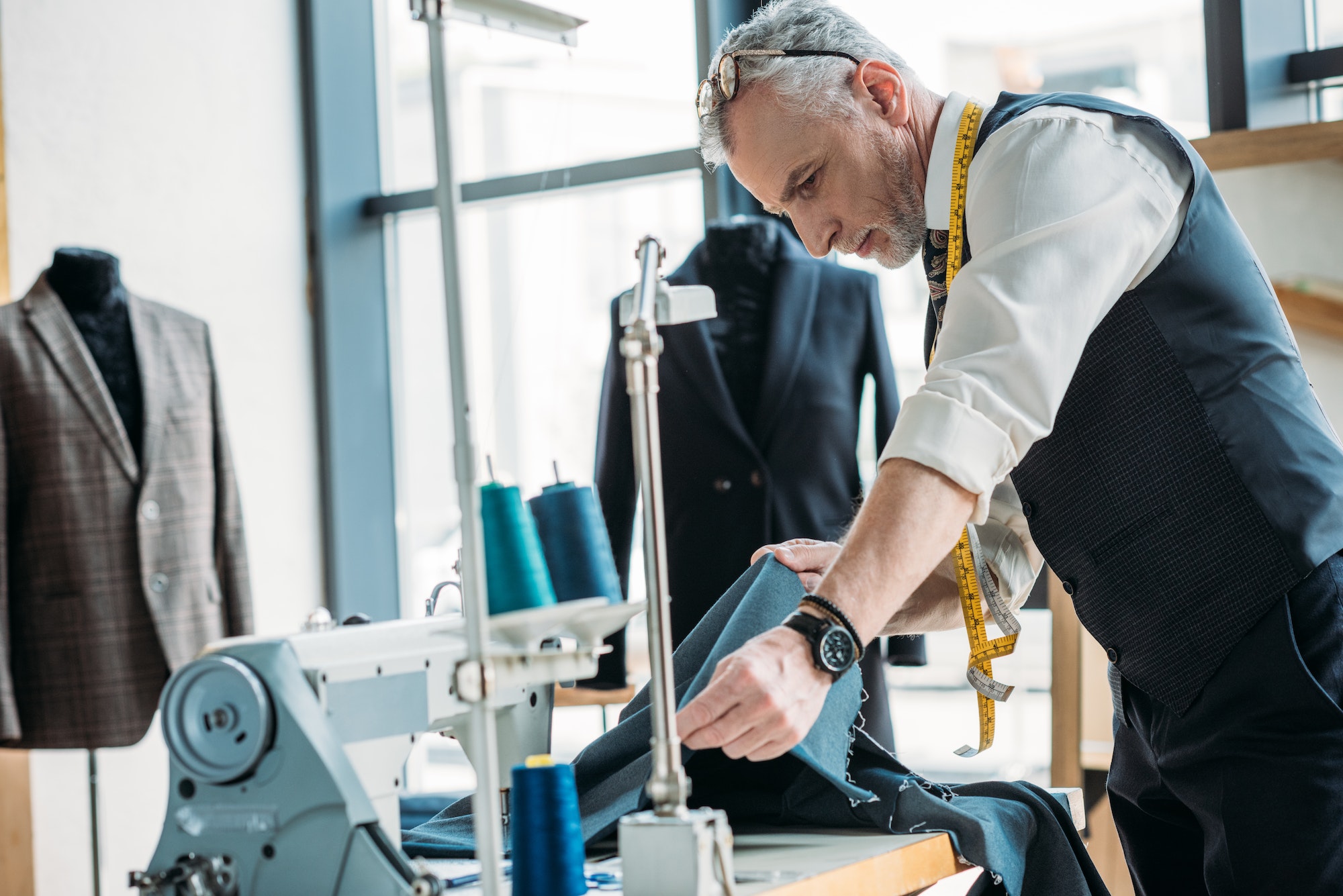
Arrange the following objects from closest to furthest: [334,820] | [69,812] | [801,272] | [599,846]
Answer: [334,820]
[599,846]
[801,272]
[69,812]

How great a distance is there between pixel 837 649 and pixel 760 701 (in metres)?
0.09

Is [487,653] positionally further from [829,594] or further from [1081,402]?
[1081,402]

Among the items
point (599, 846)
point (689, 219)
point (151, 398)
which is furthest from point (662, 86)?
point (599, 846)

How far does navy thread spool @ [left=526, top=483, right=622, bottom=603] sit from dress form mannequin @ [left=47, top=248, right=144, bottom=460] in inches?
80.0

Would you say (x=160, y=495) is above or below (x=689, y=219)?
below

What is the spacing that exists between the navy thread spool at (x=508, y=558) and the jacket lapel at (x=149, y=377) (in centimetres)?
208

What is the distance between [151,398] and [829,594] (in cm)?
231

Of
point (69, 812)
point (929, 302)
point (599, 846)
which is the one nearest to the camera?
point (599, 846)

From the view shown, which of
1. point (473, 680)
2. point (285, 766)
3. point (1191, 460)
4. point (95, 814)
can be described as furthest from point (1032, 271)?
point (95, 814)

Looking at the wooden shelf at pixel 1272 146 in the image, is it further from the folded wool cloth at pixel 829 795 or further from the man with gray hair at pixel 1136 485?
the folded wool cloth at pixel 829 795

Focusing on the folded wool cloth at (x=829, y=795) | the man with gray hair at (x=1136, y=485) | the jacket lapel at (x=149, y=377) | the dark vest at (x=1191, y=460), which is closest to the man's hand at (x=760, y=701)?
the man with gray hair at (x=1136, y=485)

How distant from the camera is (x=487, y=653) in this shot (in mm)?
1002

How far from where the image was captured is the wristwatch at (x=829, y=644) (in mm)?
1167

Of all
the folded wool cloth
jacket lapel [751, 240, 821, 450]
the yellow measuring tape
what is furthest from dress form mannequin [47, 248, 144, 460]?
the yellow measuring tape
